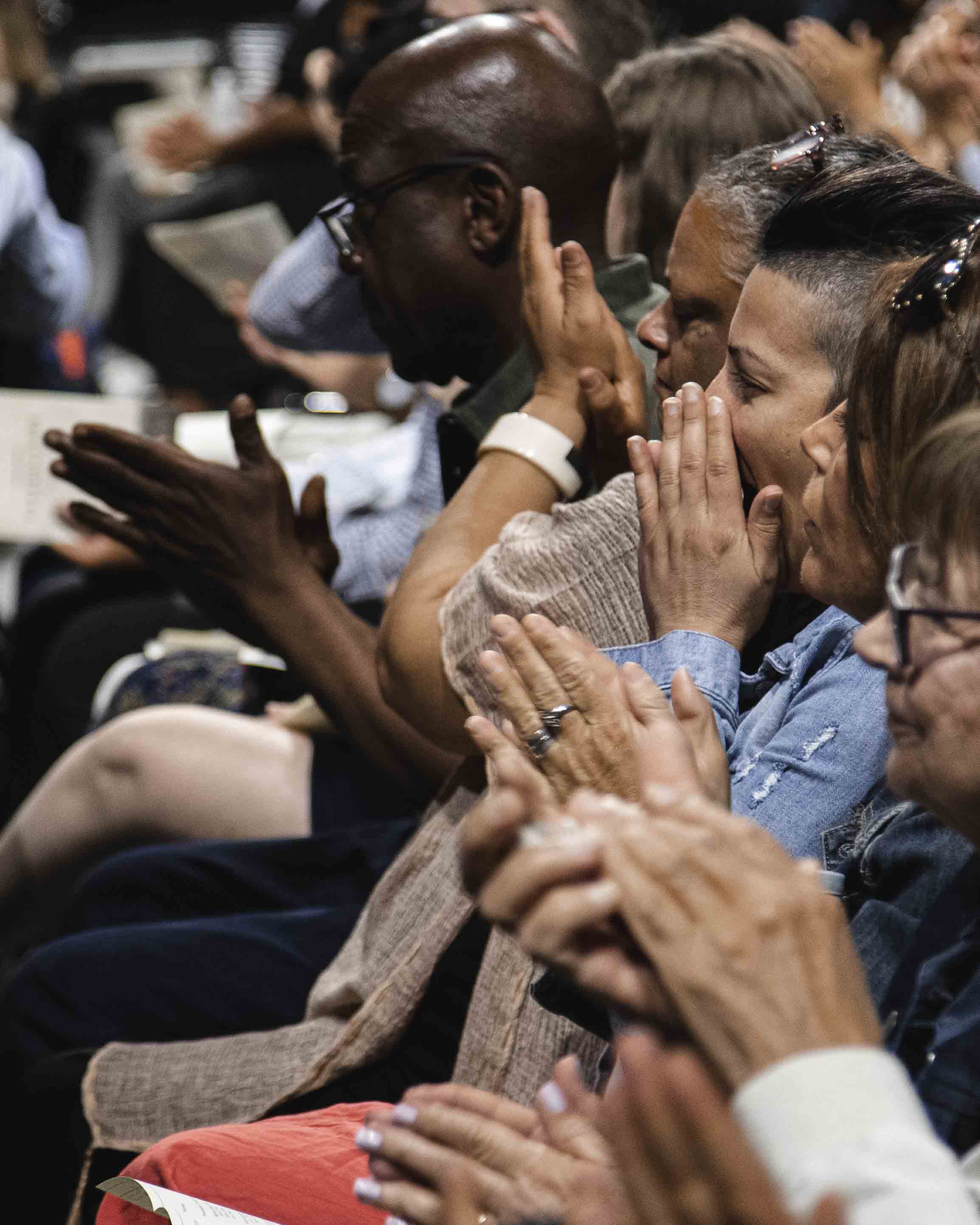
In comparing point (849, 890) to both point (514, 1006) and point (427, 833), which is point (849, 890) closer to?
point (514, 1006)

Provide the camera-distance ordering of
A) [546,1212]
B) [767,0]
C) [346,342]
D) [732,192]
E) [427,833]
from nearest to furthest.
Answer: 1. [546,1212]
2. [732,192]
3. [427,833]
4. [346,342]
5. [767,0]

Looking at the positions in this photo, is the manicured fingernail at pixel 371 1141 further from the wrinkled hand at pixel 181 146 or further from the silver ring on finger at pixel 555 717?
the wrinkled hand at pixel 181 146

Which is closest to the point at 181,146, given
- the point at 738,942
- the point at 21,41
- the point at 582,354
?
the point at 21,41

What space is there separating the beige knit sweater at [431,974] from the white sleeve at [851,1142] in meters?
0.54

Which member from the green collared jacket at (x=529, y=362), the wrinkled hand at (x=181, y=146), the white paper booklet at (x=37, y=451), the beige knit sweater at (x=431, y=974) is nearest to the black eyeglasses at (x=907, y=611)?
the beige knit sweater at (x=431, y=974)

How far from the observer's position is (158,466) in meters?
1.79

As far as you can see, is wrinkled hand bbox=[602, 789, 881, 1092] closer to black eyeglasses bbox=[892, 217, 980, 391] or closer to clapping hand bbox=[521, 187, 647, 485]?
black eyeglasses bbox=[892, 217, 980, 391]

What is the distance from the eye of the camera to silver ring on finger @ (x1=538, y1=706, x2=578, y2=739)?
1.04 meters

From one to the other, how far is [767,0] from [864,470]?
11.3ft

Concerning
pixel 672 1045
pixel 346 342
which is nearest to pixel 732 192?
pixel 672 1045

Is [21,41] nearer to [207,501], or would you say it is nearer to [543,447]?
[207,501]

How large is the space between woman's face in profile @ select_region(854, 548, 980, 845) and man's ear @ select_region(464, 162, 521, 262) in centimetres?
99

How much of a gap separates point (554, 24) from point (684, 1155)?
1.74 m

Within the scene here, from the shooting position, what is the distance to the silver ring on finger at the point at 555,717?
1.04 m
